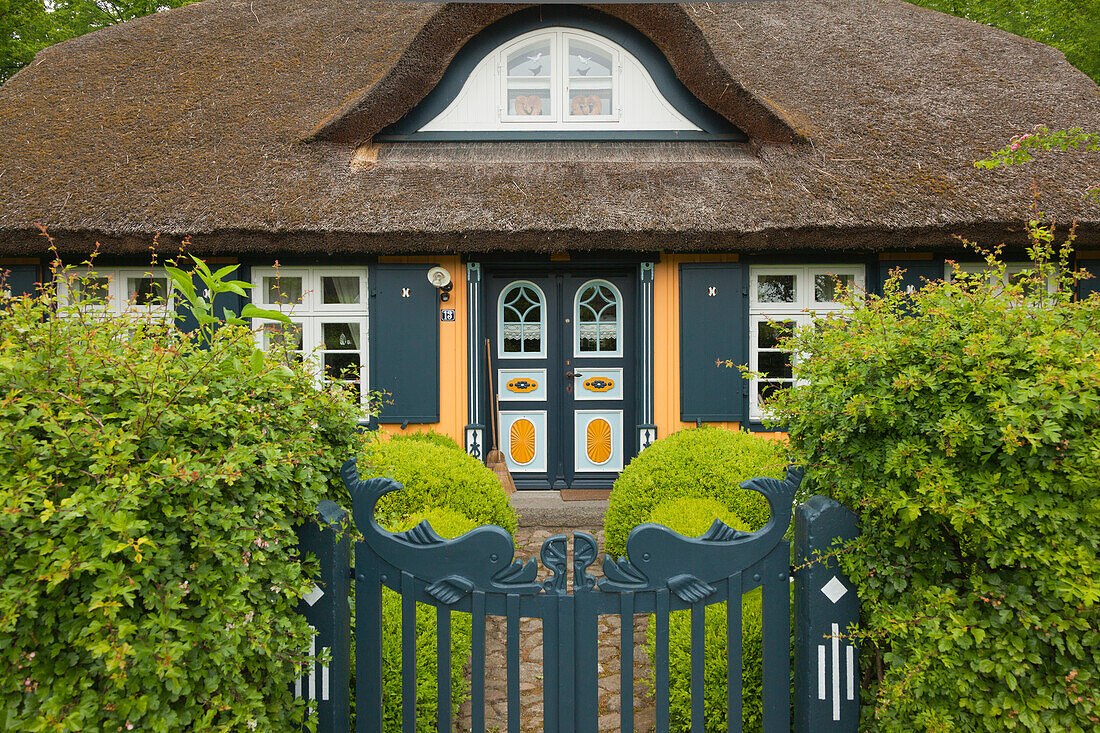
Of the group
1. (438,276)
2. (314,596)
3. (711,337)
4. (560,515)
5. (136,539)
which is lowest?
(560,515)

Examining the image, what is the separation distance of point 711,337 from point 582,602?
→ 4.76 m

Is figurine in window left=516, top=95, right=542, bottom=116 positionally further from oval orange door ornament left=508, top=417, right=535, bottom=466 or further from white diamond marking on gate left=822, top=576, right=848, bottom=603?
white diamond marking on gate left=822, top=576, right=848, bottom=603

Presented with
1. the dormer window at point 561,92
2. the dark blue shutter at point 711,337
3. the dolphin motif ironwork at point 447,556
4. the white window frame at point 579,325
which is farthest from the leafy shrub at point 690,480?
the dormer window at point 561,92

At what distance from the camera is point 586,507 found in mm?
5566

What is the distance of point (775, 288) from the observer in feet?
20.7

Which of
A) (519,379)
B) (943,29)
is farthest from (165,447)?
(943,29)

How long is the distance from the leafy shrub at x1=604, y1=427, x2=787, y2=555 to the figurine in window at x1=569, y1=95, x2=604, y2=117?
13.8 feet

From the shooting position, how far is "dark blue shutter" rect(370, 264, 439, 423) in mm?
6090

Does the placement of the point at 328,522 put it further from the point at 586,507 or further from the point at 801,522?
the point at 586,507

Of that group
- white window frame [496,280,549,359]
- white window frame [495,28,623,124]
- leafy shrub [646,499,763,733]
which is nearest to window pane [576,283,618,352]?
white window frame [496,280,549,359]

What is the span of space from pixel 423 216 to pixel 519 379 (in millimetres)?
2015

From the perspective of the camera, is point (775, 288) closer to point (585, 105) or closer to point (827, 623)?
point (585, 105)

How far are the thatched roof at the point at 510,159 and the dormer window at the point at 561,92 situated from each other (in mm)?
209

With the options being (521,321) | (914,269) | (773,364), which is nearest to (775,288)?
(773,364)
